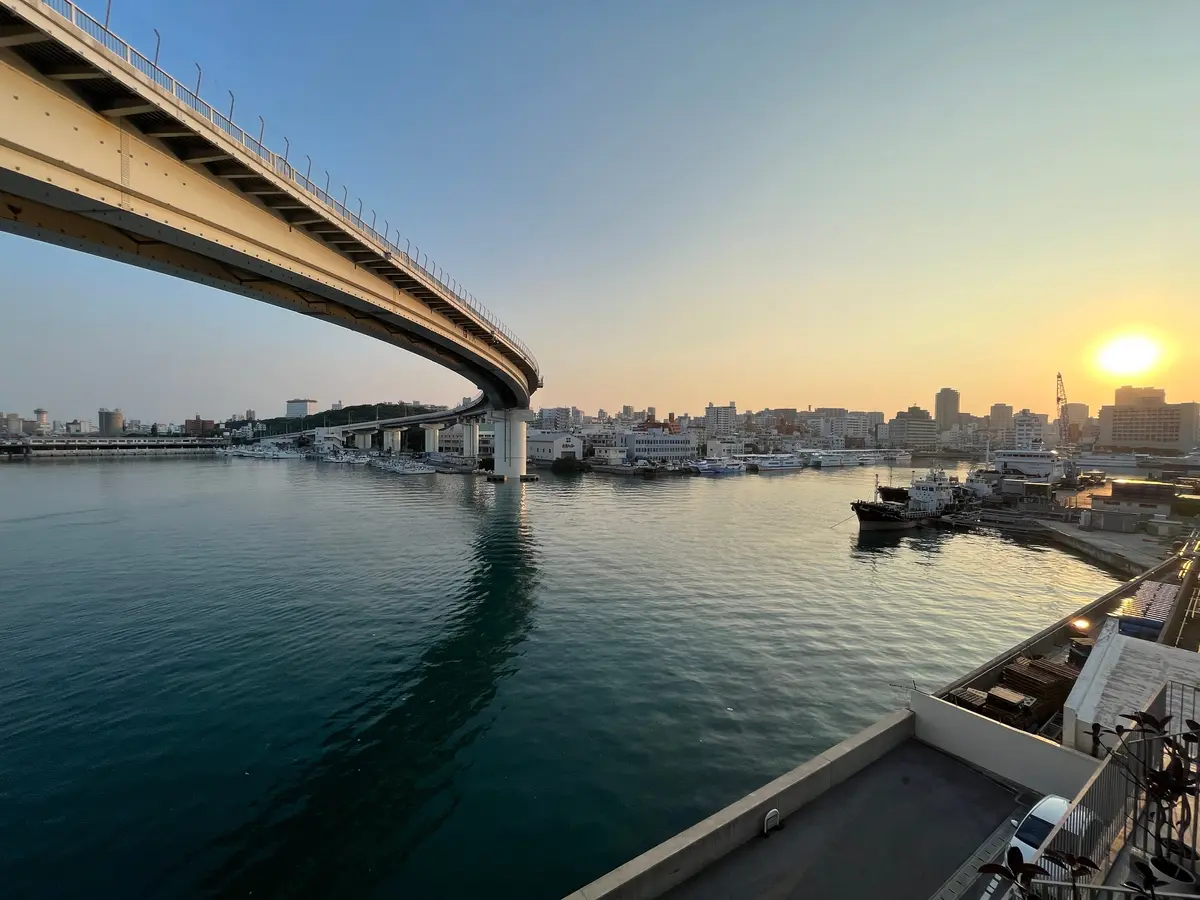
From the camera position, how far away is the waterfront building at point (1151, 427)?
13612 cm

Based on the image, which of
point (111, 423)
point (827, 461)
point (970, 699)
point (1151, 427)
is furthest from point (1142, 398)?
point (111, 423)

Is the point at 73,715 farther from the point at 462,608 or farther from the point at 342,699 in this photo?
the point at 462,608

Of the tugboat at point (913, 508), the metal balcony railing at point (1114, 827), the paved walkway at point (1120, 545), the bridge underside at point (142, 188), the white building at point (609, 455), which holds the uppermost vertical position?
the bridge underside at point (142, 188)

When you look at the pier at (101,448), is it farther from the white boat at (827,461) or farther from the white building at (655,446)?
the white boat at (827,461)

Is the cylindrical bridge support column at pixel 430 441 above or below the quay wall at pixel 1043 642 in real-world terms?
above

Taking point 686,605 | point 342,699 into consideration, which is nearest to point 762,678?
point 686,605

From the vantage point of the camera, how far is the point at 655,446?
99188mm

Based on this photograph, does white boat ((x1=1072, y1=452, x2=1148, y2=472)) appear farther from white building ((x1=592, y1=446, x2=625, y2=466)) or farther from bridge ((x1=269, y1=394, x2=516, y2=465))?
bridge ((x1=269, y1=394, x2=516, y2=465))

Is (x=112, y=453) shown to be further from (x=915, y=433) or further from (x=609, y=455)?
(x=915, y=433)

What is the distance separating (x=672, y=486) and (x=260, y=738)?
191 ft

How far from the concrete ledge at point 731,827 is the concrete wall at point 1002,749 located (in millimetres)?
649

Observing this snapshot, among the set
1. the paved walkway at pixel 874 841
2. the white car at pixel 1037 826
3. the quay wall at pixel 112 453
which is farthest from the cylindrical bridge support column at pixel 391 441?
the white car at pixel 1037 826

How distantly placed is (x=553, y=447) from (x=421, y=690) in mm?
85797

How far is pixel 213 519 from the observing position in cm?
3328
